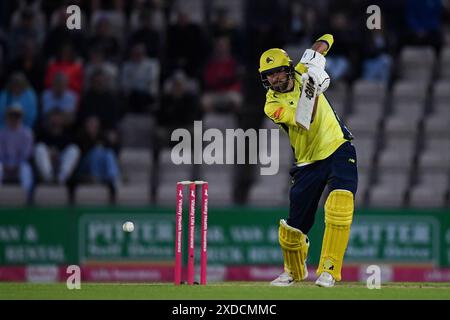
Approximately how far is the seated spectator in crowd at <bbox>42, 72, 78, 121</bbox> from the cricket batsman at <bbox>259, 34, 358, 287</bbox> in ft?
26.6

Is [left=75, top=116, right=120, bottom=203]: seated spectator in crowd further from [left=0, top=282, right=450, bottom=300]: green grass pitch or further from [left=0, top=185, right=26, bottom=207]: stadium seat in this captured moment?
[left=0, top=282, right=450, bottom=300]: green grass pitch

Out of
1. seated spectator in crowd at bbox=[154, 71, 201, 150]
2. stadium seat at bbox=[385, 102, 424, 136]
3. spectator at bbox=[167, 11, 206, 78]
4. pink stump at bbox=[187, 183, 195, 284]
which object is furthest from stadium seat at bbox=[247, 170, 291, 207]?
pink stump at bbox=[187, 183, 195, 284]

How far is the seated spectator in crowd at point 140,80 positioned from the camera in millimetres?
21000

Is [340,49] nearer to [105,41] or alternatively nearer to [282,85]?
[105,41]

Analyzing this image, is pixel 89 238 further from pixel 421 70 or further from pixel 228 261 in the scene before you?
pixel 421 70

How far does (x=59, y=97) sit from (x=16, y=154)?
4.24 ft

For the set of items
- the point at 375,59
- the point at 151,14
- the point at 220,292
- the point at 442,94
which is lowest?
the point at 220,292

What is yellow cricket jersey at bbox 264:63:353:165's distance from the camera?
42.6ft

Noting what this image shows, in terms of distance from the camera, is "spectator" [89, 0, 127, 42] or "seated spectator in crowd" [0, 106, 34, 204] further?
"spectator" [89, 0, 127, 42]

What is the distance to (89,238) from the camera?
1872 centimetres

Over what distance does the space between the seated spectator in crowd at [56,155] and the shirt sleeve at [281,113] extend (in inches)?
298

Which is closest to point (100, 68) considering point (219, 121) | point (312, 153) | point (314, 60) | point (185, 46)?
point (185, 46)

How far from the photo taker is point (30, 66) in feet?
69.4

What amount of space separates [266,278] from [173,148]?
2841 mm
